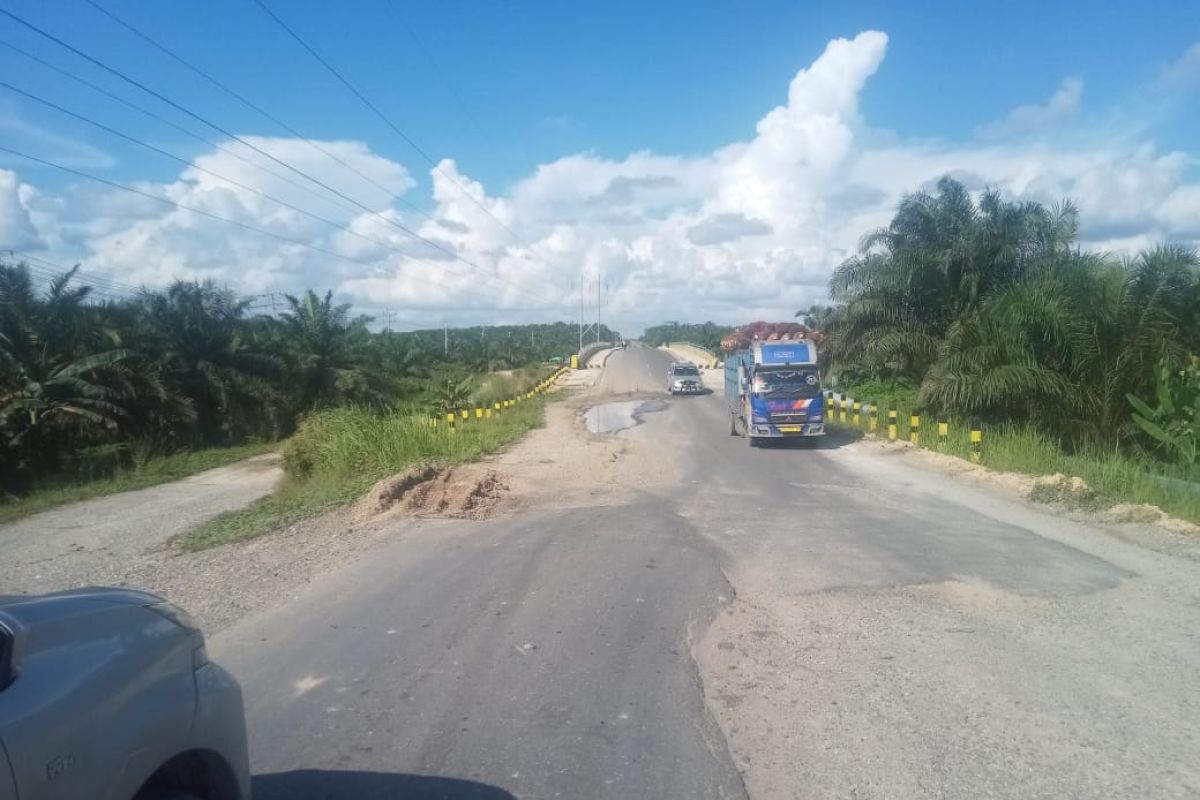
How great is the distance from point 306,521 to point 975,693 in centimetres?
929

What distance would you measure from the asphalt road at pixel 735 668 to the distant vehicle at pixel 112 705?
1373mm

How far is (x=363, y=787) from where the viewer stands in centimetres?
423

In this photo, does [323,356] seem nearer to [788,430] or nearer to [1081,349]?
[788,430]

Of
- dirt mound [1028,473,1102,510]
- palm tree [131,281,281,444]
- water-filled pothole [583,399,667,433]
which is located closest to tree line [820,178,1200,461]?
dirt mound [1028,473,1102,510]

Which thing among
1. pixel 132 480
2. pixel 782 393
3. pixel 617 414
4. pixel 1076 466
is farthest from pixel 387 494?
pixel 617 414

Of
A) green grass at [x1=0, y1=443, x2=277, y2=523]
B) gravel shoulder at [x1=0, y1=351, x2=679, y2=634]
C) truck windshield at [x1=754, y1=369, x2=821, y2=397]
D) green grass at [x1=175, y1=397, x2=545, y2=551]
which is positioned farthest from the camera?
truck windshield at [x1=754, y1=369, x2=821, y2=397]

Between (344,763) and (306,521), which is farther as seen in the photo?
(306,521)

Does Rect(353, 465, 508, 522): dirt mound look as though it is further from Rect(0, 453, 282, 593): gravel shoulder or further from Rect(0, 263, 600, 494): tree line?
Rect(0, 263, 600, 494): tree line

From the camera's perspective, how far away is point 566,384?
50469 mm

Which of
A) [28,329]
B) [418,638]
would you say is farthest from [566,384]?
[418,638]

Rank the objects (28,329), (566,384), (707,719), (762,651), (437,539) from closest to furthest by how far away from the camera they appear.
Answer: (707,719) → (762,651) → (437,539) → (28,329) → (566,384)

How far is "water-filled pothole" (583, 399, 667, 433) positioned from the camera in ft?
87.5

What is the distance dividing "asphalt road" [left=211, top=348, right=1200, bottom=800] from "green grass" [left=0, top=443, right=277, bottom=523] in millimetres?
9553

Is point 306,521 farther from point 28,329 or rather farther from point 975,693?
point 28,329
